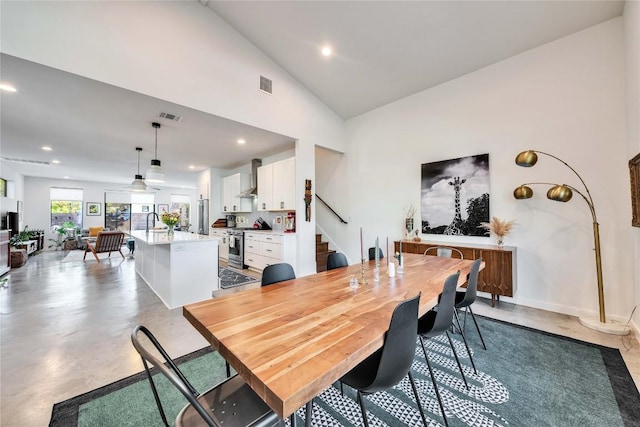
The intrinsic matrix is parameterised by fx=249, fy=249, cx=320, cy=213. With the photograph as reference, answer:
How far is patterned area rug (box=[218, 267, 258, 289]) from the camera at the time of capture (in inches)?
179

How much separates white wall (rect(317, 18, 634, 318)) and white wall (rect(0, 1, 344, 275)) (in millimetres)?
2606

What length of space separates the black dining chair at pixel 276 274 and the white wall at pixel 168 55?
8.78 feet

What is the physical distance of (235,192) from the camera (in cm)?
700

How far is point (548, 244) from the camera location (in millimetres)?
3346

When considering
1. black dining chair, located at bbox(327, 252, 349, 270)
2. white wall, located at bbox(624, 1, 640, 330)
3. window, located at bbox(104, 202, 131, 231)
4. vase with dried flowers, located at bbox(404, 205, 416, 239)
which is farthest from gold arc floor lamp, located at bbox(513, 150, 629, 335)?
window, located at bbox(104, 202, 131, 231)

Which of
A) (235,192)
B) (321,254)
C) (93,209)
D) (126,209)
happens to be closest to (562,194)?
(321,254)

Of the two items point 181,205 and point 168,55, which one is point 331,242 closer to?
point 168,55

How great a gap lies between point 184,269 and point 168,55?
2857mm

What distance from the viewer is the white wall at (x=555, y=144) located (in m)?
2.95

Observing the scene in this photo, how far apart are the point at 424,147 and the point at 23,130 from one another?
6862 mm

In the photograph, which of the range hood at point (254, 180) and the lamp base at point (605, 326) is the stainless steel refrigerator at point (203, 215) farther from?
the lamp base at point (605, 326)

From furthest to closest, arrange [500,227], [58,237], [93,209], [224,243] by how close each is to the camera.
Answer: [93,209] < [58,237] < [224,243] < [500,227]

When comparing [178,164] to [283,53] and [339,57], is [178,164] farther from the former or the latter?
[339,57]

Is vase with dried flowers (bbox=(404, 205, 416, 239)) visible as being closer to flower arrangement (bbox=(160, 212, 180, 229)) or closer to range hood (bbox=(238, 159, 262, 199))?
range hood (bbox=(238, 159, 262, 199))
